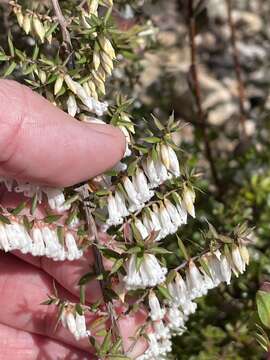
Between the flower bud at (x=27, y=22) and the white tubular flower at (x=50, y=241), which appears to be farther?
the white tubular flower at (x=50, y=241)

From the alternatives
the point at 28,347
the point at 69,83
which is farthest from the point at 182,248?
the point at 28,347

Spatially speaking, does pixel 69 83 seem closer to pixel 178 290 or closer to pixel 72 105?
pixel 72 105

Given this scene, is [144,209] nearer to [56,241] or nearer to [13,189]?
[56,241]

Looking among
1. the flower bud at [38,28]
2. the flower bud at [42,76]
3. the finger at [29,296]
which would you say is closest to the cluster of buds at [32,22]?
the flower bud at [38,28]

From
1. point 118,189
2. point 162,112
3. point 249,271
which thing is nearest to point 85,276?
point 118,189

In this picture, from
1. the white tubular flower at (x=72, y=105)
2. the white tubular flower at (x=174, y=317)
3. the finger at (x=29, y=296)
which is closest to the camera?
the white tubular flower at (x=72, y=105)

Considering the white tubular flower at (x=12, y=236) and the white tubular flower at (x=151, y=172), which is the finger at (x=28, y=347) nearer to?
the white tubular flower at (x=12, y=236)
